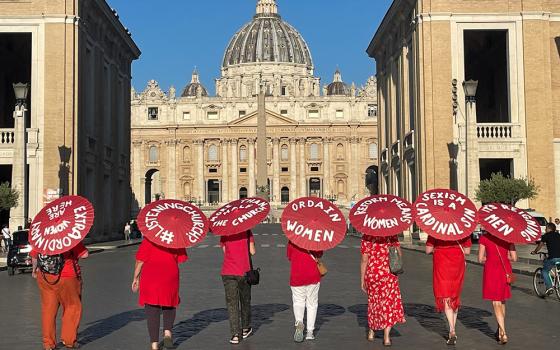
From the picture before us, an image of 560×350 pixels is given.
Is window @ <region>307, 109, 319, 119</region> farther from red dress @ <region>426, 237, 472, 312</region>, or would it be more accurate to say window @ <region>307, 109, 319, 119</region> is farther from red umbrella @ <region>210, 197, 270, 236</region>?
red dress @ <region>426, 237, 472, 312</region>

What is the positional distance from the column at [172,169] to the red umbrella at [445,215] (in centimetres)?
11807

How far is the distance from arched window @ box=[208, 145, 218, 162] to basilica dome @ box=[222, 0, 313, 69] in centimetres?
3682

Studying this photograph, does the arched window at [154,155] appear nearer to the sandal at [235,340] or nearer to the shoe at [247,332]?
the shoe at [247,332]

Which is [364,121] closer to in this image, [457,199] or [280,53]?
[280,53]

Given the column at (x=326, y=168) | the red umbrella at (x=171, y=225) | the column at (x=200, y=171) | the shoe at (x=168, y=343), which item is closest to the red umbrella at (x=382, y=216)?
the red umbrella at (x=171, y=225)

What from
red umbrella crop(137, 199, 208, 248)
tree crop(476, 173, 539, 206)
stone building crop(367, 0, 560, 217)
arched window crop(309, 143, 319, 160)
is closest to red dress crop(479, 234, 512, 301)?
red umbrella crop(137, 199, 208, 248)

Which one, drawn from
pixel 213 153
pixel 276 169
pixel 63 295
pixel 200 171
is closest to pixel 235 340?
pixel 63 295

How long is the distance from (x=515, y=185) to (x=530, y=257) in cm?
1005

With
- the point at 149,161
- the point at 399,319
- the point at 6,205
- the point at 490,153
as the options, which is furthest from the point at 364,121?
the point at 399,319

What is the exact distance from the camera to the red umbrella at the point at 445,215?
403 inches

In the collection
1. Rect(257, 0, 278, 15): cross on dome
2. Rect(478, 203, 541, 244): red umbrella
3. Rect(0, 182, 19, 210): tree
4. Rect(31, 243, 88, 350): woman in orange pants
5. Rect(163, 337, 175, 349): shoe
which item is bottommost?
Rect(163, 337, 175, 349): shoe

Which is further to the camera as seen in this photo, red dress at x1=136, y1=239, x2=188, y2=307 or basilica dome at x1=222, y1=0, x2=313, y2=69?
basilica dome at x1=222, y1=0, x2=313, y2=69

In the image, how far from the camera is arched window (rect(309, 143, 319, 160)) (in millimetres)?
128125

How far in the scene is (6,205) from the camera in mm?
33750
